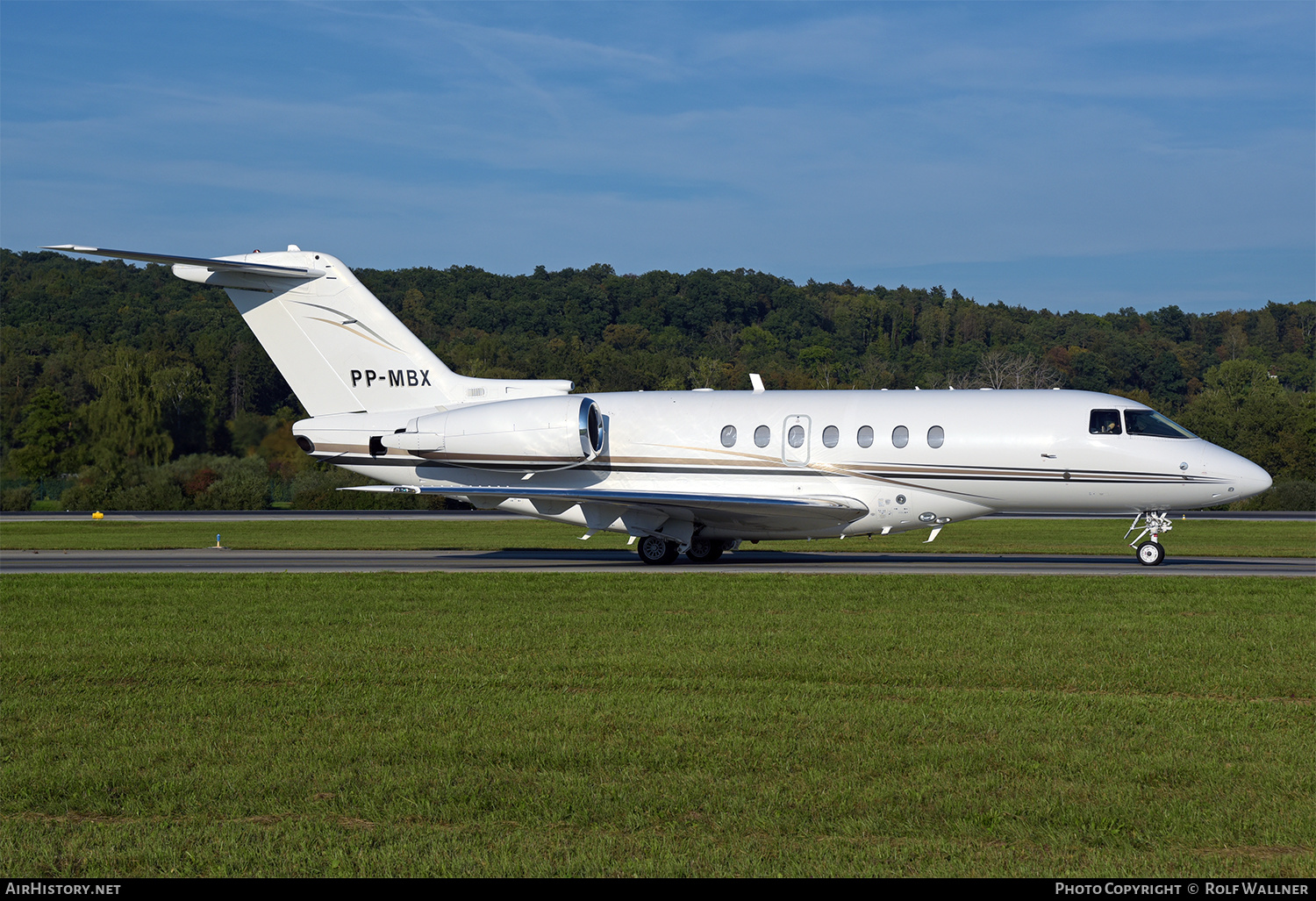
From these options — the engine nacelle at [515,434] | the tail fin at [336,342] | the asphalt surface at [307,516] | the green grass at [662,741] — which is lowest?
the asphalt surface at [307,516]

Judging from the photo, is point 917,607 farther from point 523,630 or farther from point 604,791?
point 604,791

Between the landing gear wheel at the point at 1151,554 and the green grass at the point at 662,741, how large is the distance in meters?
7.33

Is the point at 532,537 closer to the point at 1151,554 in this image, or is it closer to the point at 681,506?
the point at 681,506

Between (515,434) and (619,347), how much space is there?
8207 centimetres

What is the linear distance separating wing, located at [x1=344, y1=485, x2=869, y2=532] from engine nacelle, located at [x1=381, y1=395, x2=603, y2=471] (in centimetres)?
67

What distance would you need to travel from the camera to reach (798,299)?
122 metres

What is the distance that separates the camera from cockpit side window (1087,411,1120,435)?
2117 centimetres

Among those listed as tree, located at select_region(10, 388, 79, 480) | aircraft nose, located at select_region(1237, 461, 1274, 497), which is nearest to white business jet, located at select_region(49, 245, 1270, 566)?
aircraft nose, located at select_region(1237, 461, 1274, 497)

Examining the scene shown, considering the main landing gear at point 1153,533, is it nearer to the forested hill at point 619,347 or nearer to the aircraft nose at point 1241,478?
the aircraft nose at point 1241,478

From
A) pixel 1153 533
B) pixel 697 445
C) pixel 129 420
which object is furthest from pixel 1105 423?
pixel 129 420

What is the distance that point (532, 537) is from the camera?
113 ft

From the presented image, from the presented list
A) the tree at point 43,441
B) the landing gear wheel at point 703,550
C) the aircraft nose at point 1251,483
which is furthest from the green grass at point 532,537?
the tree at point 43,441

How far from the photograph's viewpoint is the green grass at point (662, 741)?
5.97m
